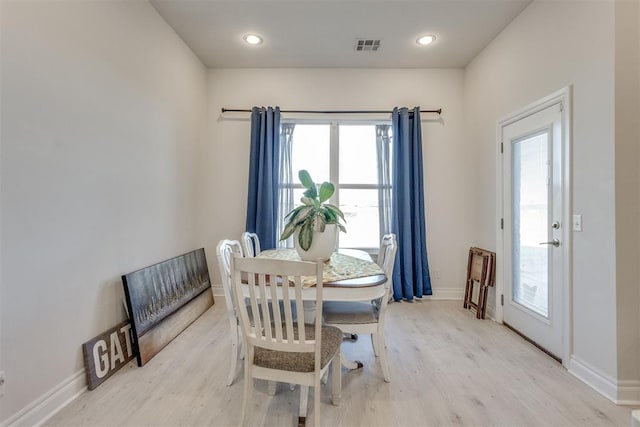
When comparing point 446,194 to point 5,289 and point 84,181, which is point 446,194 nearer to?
point 84,181

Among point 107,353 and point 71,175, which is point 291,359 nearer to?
point 107,353

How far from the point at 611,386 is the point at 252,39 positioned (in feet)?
13.1

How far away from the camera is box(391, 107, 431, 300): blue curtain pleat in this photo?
3463mm

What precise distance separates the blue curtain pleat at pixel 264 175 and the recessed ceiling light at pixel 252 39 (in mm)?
695

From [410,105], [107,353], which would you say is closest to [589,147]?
[410,105]

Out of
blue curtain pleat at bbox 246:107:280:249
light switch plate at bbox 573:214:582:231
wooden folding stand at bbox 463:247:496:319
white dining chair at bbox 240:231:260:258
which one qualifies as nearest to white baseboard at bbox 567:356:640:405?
light switch plate at bbox 573:214:582:231

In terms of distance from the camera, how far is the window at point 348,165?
3676 millimetres

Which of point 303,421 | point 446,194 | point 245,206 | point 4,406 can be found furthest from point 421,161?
point 4,406

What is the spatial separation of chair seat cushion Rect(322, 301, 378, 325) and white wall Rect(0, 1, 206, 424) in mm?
1557

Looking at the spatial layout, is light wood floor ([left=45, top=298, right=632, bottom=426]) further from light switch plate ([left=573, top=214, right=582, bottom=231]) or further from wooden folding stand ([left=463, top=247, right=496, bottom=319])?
light switch plate ([left=573, top=214, right=582, bottom=231])

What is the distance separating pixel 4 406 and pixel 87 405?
38cm

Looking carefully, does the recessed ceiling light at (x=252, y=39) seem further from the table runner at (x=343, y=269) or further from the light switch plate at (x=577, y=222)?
the light switch plate at (x=577, y=222)

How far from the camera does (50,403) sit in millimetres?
1605

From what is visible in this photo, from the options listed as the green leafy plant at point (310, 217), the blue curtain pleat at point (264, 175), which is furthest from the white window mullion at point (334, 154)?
the green leafy plant at point (310, 217)
